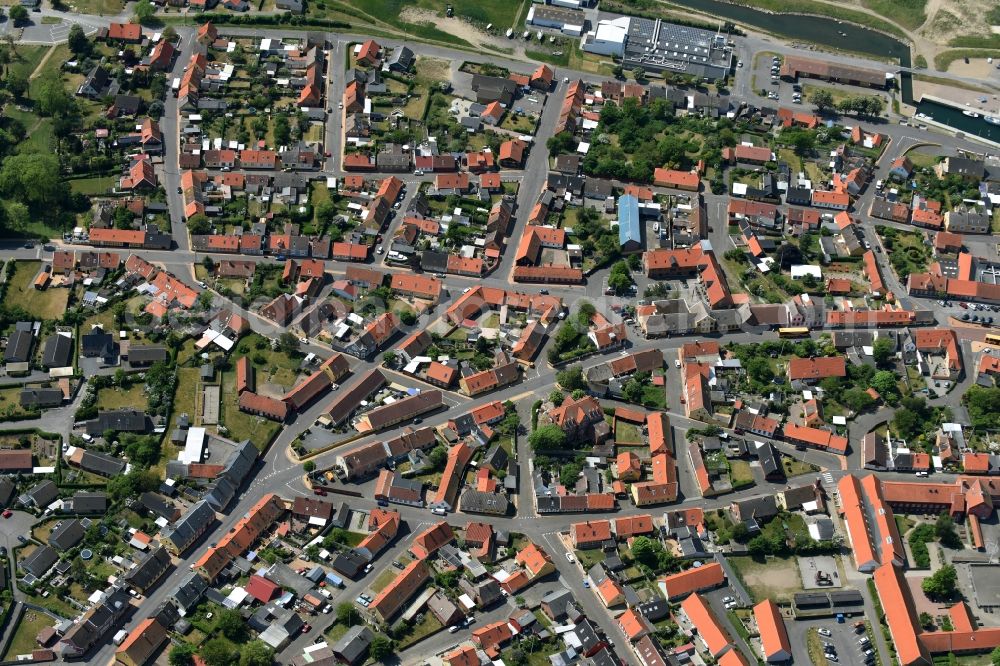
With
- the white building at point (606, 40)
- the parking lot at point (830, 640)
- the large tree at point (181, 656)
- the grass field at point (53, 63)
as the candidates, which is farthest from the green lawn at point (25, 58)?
the parking lot at point (830, 640)

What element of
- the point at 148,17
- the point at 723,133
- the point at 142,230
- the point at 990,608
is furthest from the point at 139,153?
the point at 990,608

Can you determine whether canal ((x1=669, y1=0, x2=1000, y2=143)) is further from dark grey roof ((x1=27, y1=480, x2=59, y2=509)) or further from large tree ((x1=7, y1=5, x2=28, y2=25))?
dark grey roof ((x1=27, y1=480, x2=59, y2=509))

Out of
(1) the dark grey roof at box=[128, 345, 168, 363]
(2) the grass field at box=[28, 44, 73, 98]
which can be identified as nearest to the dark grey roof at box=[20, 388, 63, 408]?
(1) the dark grey roof at box=[128, 345, 168, 363]

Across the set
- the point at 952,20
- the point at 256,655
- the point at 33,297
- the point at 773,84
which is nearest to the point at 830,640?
the point at 256,655

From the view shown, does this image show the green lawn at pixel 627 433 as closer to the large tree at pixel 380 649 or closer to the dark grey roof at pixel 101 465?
the large tree at pixel 380 649

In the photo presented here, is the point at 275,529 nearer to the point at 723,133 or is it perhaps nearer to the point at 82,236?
the point at 82,236

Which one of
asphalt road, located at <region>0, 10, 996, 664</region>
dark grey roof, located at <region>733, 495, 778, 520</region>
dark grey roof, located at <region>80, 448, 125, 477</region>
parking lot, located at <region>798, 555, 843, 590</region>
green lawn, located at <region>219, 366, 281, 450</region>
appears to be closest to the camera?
asphalt road, located at <region>0, 10, 996, 664</region>
